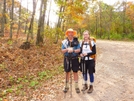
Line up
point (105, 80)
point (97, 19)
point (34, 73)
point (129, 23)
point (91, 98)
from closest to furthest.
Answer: point (91, 98) < point (105, 80) < point (34, 73) < point (129, 23) < point (97, 19)

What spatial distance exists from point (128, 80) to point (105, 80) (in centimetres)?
102

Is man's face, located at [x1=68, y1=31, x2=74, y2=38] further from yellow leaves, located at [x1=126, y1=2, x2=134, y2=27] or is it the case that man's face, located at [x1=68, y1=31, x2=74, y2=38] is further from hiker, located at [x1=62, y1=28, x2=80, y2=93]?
yellow leaves, located at [x1=126, y1=2, x2=134, y2=27]

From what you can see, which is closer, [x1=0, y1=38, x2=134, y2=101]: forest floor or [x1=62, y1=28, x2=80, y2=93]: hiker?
[x1=62, y1=28, x2=80, y2=93]: hiker

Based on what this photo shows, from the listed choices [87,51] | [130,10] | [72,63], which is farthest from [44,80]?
[130,10]

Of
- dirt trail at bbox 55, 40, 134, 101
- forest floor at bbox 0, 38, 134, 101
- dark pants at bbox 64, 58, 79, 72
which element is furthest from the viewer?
forest floor at bbox 0, 38, 134, 101

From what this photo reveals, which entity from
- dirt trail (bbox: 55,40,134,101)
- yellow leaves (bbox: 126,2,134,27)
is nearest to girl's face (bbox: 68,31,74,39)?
dirt trail (bbox: 55,40,134,101)

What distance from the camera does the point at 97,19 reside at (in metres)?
47.6

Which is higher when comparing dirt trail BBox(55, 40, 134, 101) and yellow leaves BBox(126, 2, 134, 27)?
yellow leaves BBox(126, 2, 134, 27)

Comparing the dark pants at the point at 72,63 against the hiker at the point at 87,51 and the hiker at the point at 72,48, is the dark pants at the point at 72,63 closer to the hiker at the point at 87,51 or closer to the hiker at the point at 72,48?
the hiker at the point at 72,48

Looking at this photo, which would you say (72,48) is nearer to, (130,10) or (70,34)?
(70,34)

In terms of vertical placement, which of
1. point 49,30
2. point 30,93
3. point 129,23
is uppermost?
point 129,23

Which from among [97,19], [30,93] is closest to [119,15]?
[97,19]

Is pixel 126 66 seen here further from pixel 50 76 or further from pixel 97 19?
pixel 97 19

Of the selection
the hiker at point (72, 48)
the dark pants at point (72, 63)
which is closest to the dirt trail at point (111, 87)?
the dark pants at point (72, 63)
